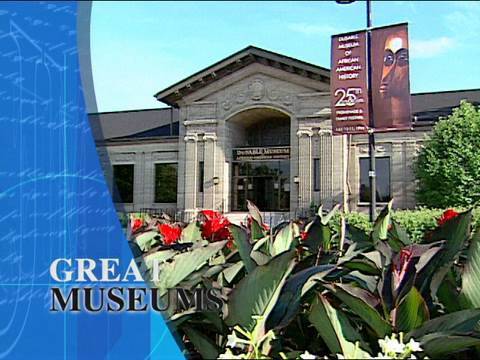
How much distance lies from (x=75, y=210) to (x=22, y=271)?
0.21 metres

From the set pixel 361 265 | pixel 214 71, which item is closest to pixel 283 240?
pixel 361 265

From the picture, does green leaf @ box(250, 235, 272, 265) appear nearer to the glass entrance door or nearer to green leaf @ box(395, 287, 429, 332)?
green leaf @ box(395, 287, 429, 332)

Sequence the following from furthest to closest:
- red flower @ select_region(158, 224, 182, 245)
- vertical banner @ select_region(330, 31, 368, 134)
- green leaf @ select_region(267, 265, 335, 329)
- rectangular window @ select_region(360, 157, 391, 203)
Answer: rectangular window @ select_region(360, 157, 391, 203) < vertical banner @ select_region(330, 31, 368, 134) < red flower @ select_region(158, 224, 182, 245) < green leaf @ select_region(267, 265, 335, 329)

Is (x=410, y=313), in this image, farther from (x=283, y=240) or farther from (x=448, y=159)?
(x=448, y=159)

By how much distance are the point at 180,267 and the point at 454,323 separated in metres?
0.65

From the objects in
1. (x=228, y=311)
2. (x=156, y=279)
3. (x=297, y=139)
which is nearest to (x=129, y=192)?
(x=156, y=279)

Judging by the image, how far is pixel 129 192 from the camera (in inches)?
67.6

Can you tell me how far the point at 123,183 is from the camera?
1.66 metres

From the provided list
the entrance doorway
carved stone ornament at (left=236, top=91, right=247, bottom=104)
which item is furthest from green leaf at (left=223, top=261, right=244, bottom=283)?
carved stone ornament at (left=236, top=91, right=247, bottom=104)

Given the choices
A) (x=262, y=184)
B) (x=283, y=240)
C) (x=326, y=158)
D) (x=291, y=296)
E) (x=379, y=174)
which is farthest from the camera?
(x=326, y=158)

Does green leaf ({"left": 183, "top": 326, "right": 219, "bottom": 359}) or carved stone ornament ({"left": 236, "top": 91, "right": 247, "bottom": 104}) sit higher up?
carved stone ornament ({"left": 236, "top": 91, "right": 247, "bottom": 104})

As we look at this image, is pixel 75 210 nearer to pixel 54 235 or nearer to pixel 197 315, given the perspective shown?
pixel 54 235
